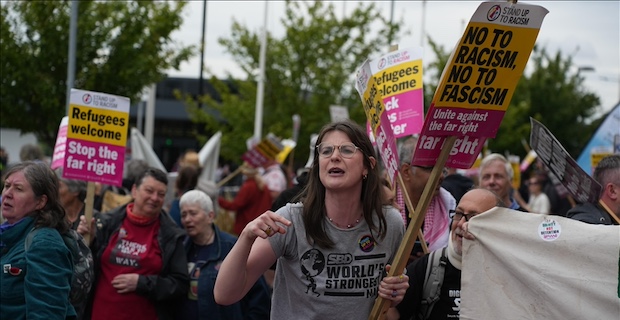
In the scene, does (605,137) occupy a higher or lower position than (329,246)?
higher

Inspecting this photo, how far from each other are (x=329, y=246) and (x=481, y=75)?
1043 mm

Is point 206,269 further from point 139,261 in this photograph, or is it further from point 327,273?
point 327,273

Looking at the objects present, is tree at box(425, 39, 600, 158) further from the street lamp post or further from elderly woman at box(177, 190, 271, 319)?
elderly woman at box(177, 190, 271, 319)

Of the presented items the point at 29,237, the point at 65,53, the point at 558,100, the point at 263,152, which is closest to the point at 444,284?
the point at 29,237

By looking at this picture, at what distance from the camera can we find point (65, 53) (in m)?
14.6

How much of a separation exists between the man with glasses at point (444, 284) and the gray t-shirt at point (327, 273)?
52 cm

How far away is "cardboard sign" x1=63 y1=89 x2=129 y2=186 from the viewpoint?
770 centimetres

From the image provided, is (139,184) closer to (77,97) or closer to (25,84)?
(77,97)

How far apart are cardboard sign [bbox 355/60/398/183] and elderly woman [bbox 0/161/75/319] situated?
183 cm

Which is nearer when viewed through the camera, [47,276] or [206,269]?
[47,276]

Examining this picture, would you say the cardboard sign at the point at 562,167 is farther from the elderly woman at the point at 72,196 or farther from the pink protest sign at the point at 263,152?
the pink protest sign at the point at 263,152

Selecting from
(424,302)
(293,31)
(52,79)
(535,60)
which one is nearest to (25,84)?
(52,79)

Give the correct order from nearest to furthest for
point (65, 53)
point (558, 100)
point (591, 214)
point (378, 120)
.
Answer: point (378, 120) → point (591, 214) → point (65, 53) → point (558, 100)

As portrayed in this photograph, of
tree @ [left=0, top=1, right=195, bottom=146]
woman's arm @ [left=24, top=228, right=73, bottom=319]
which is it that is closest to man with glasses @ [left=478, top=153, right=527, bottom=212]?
woman's arm @ [left=24, top=228, right=73, bottom=319]
